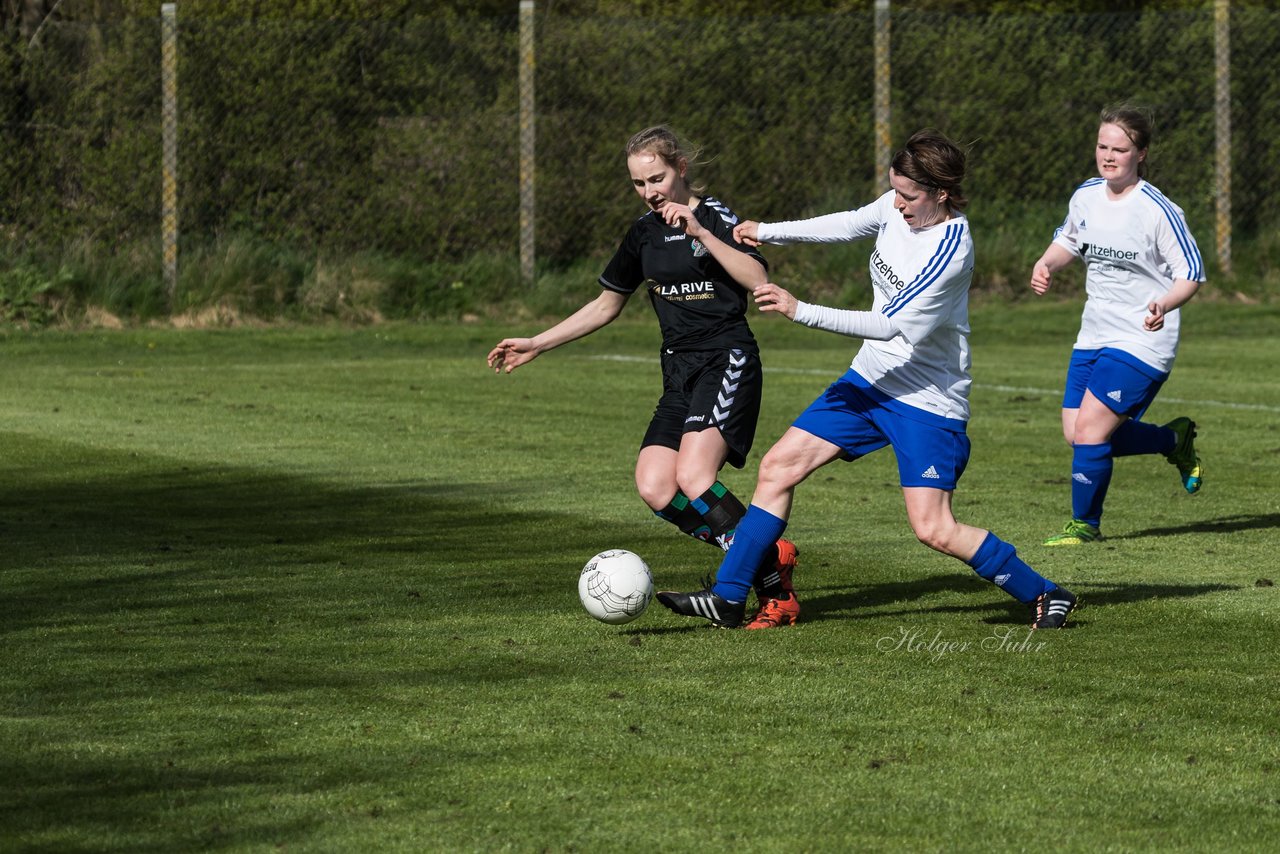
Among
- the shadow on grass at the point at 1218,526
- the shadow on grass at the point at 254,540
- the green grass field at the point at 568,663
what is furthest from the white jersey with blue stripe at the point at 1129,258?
the shadow on grass at the point at 254,540

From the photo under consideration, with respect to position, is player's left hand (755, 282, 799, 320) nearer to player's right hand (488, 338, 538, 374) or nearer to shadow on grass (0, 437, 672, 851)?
shadow on grass (0, 437, 672, 851)

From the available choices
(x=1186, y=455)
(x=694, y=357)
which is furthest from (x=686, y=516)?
(x=1186, y=455)

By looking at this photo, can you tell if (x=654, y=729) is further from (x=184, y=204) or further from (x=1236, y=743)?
(x=184, y=204)

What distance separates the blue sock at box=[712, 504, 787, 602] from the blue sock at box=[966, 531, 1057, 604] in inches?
27.2

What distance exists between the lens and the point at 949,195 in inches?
267

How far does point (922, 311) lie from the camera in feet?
21.9

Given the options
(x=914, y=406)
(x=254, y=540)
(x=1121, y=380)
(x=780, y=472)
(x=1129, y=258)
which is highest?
(x=1129, y=258)

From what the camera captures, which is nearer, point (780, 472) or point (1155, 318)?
point (780, 472)

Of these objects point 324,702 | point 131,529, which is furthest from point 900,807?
point 131,529

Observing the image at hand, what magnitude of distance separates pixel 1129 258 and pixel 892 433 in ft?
9.53

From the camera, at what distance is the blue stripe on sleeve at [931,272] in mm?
6637

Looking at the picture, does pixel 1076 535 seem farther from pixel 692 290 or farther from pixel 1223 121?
pixel 1223 121

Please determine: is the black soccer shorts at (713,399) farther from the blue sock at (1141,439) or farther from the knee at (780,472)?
the blue sock at (1141,439)

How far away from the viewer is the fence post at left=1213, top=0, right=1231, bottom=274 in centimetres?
2209
